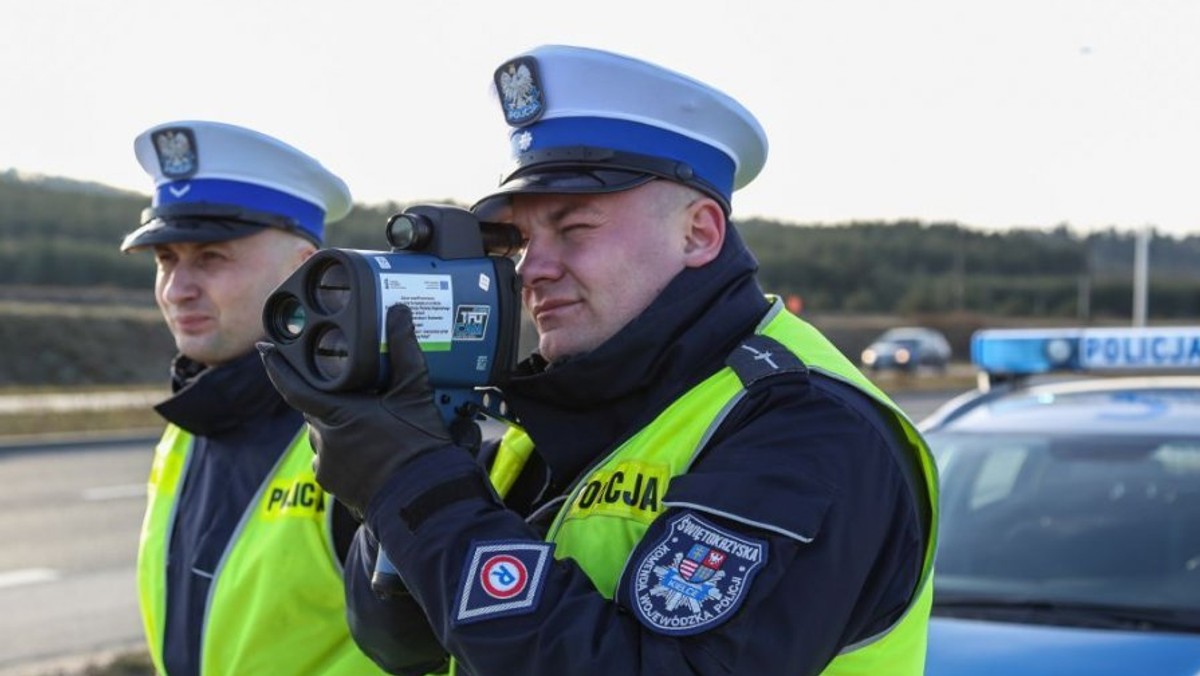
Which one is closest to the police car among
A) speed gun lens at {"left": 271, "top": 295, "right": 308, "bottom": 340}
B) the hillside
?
speed gun lens at {"left": 271, "top": 295, "right": 308, "bottom": 340}

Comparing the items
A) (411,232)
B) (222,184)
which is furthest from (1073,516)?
(411,232)

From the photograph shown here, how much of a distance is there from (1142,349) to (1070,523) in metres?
1.25

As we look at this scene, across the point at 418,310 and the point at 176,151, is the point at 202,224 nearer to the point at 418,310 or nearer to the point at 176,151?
the point at 176,151

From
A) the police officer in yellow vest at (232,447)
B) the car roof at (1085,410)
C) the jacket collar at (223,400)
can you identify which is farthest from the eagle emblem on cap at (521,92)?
the car roof at (1085,410)

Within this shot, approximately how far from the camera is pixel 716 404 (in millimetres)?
1749

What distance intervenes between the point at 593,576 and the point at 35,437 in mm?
15810

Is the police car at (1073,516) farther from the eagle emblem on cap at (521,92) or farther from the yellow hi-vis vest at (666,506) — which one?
the eagle emblem on cap at (521,92)

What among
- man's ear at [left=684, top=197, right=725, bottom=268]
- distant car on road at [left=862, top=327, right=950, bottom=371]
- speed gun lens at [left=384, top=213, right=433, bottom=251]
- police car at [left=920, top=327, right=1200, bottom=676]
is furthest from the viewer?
distant car on road at [left=862, top=327, right=950, bottom=371]

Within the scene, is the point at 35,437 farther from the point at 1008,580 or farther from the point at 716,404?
the point at 716,404

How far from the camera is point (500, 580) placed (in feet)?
5.21

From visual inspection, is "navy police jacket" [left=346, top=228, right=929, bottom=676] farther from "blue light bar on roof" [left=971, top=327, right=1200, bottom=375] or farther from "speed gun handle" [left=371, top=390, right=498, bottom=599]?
"blue light bar on roof" [left=971, top=327, right=1200, bottom=375]

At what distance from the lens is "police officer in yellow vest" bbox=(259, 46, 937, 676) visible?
1.55 meters

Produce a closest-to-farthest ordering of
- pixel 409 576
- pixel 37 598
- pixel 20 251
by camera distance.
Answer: pixel 409 576, pixel 37 598, pixel 20 251

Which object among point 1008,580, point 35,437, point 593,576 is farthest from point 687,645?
point 35,437
